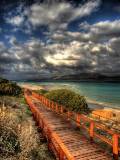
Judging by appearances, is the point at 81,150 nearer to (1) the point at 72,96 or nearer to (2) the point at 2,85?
(1) the point at 72,96

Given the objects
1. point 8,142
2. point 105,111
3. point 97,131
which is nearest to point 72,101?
point 105,111

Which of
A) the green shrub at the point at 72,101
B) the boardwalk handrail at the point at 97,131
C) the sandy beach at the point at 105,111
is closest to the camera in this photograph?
the boardwalk handrail at the point at 97,131

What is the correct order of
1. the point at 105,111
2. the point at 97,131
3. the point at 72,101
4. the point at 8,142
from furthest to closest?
the point at 105,111, the point at 72,101, the point at 97,131, the point at 8,142

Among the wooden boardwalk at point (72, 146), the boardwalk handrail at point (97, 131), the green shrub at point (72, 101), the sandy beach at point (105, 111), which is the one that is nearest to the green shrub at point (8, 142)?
the wooden boardwalk at point (72, 146)

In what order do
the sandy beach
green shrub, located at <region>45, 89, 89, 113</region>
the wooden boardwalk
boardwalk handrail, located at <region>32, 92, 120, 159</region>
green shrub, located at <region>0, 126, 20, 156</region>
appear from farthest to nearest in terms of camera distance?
the sandy beach < green shrub, located at <region>45, 89, 89, 113</region> < green shrub, located at <region>0, 126, 20, 156</region> < the wooden boardwalk < boardwalk handrail, located at <region>32, 92, 120, 159</region>

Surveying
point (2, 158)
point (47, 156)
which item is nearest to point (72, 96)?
point (47, 156)

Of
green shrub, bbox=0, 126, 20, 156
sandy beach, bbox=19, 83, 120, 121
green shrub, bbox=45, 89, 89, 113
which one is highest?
green shrub, bbox=0, 126, 20, 156

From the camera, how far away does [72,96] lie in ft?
96.9

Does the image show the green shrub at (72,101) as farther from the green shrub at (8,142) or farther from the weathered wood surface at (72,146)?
the green shrub at (8,142)

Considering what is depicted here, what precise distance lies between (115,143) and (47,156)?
3411 millimetres

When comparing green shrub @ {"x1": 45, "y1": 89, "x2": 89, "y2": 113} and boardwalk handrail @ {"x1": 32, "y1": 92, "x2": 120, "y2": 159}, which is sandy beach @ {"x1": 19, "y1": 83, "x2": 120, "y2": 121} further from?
boardwalk handrail @ {"x1": 32, "y1": 92, "x2": 120, "y2": 159}

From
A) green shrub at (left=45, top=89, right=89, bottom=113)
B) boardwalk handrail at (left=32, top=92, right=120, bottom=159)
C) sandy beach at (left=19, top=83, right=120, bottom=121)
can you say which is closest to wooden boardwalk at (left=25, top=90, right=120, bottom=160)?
boardwalk handrail at (left=32, top=92, right=120, bottom=159)

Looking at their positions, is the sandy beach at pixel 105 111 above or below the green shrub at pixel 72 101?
below

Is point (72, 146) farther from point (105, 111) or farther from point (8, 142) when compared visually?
point (105, 111)
